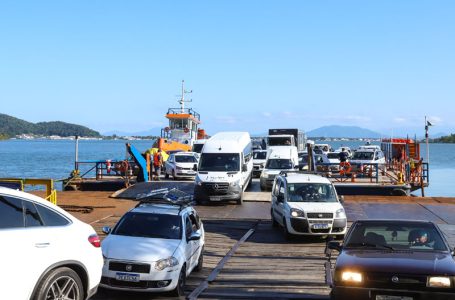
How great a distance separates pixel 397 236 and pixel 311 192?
8.51 m

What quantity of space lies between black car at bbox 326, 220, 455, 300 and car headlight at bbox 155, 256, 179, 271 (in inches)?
102

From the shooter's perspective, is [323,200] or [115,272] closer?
[115,272]

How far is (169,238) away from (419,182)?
2286 centimetres

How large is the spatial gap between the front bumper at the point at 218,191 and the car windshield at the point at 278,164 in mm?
7007

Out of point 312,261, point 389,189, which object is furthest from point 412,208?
point 312,261

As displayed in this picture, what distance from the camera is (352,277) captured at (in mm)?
7133

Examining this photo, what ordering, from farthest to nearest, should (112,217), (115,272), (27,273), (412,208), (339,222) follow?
(412,208), (112,217), (339,222), (115,272), (27,273)

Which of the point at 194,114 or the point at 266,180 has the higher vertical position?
the point at 194,114

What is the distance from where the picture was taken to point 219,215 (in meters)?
21.4

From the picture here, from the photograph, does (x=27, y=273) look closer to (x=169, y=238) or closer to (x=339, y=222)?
(x=169, y=238)

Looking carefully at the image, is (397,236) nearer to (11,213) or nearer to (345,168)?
(11,213)

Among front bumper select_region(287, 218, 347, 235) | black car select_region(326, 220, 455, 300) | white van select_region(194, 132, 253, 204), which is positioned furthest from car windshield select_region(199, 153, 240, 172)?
black car select_region(326, 220, 455, 300)

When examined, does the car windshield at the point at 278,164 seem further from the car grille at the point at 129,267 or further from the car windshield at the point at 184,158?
the car grille at the point at 129,267

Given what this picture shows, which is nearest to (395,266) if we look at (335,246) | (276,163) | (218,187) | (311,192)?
(335,246)
